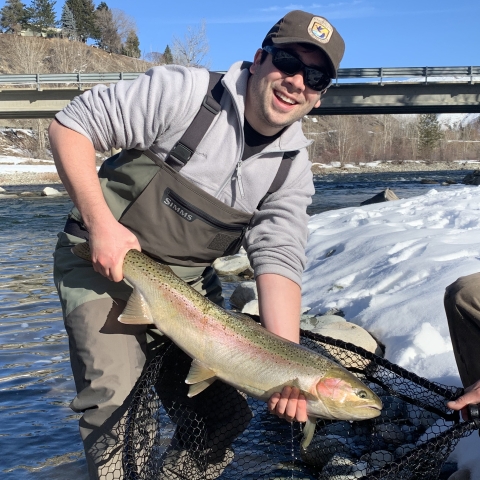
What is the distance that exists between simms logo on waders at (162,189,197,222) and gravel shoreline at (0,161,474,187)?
3935 cm

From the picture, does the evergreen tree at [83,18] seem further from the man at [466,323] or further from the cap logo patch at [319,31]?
the man at [466,323]

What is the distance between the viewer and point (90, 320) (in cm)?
300

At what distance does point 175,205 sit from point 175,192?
62 millimetres

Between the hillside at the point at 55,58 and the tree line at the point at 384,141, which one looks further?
the tree line at the point at 384,141

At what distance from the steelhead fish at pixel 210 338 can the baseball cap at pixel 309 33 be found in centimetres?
123

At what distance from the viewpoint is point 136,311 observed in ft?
9.72

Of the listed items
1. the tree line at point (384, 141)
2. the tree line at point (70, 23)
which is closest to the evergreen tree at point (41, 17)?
the tree line at point (70, 23)

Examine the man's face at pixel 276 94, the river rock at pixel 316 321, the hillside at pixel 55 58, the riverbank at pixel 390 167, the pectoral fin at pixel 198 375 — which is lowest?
the riverbank at pixel 390 167

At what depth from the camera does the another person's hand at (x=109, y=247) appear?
9.46 feet

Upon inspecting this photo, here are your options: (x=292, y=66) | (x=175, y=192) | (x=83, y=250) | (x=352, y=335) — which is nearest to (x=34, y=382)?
(x=352, y=335)

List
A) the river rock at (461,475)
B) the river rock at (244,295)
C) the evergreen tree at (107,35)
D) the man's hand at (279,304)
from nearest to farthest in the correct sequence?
the man's hand at (279,304)
the river rock at (461,475)
the river rock at (244,295)
the evergreen tree at (107,35)

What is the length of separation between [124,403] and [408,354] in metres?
2.52

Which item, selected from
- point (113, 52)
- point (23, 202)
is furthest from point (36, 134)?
point (113, 52)

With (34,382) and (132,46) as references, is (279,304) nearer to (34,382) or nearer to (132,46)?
(34,382)
